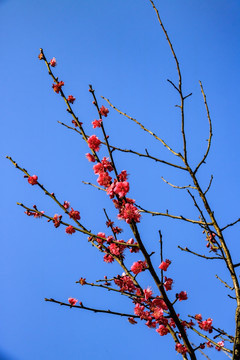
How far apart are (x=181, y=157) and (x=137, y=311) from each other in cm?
208

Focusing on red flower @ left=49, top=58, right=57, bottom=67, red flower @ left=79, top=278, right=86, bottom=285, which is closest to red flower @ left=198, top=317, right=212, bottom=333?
red flower @ left=79, top=278, right=86, bottom=285

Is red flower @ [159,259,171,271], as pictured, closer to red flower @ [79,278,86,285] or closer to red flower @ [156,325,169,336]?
red flower @ [156,325,169,336]

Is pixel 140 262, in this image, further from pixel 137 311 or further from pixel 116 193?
pixel 116 193

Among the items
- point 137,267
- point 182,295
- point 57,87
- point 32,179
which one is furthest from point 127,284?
point 57,87

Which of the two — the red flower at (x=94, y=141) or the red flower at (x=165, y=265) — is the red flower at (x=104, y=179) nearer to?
the red flower at (x=94, y=141)

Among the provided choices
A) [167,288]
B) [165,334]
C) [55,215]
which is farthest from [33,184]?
[165,334]

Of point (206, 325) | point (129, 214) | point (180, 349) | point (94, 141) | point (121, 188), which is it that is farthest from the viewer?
point (206, 325)

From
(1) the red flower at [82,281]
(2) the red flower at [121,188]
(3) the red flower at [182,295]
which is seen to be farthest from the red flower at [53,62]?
(3) the red flower at [182,295]

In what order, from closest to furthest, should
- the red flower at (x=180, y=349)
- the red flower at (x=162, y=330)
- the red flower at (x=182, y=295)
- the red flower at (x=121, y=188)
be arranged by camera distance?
the red flower at (x=121, y=188) → the red flower at (x=180, y=349) → the red flower at (x=162, y=330) → the red flower at (x=182, y=295)

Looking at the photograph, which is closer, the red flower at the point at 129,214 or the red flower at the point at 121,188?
the red flower at the point at 129,214

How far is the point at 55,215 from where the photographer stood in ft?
11.3

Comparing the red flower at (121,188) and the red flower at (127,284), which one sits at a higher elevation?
the red flower at (121,188)

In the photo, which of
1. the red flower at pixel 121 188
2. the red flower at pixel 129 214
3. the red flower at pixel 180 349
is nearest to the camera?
the red flower at pixel 129 214

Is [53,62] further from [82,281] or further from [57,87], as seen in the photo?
[82,281]
